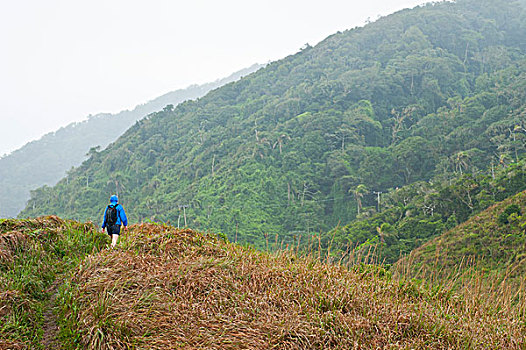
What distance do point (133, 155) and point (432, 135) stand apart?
38.7 m

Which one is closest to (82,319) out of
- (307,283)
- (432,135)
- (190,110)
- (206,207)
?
(307,283)

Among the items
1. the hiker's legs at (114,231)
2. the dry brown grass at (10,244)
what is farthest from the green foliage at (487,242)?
the dry brown grass at (10,244)

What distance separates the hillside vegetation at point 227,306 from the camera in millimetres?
3457

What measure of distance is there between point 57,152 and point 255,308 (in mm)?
113356

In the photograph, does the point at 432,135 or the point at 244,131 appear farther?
the point at 244,131

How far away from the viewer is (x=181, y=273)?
4375 mm

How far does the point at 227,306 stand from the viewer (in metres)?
3.96

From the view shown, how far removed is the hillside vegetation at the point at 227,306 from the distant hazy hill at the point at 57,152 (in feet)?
249

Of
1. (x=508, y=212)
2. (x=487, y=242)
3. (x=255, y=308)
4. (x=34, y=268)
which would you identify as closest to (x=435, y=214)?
(x=508, y=212)

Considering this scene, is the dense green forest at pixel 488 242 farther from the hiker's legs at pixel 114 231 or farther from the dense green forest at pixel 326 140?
the hiker's legs at pixel 114 231

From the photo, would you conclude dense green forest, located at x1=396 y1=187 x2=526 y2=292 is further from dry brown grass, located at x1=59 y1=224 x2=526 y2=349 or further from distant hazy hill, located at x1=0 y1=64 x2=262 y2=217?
distant hazy hill, located at x1=0 y1=64 x2=262 y2=217

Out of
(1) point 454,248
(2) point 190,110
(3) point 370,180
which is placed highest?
(2) point 190,110

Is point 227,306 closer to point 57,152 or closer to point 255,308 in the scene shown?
point 255,308

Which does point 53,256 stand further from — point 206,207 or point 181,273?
point 206,207
